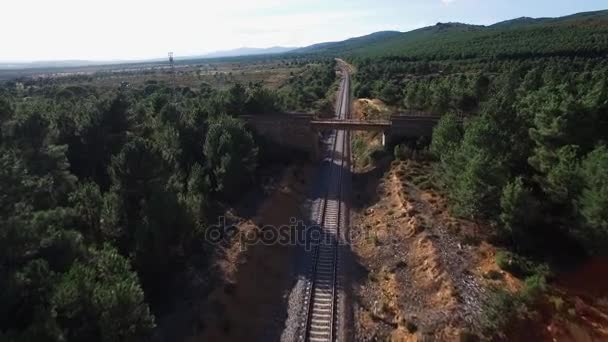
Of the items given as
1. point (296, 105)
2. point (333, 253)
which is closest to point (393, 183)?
point (333, 253)

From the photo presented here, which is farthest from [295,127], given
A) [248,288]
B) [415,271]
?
[415,271]

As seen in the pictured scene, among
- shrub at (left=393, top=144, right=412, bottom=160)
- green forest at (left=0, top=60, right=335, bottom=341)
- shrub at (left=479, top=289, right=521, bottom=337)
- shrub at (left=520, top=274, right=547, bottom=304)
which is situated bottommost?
shrub at (left=479, top=289, right=521, bottom=337)

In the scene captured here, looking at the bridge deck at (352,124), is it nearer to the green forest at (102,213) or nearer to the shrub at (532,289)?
the green forest at (102,213)

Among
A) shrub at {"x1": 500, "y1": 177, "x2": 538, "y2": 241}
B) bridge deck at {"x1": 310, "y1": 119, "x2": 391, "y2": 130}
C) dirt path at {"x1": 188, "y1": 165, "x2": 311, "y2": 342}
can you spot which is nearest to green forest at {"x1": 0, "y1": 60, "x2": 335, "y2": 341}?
dirt path at {"x1": 188, "y1": 165, "x2": 311, "y2": 342}

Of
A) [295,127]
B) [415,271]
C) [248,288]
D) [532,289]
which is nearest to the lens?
[532,289]

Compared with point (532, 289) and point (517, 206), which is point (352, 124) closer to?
point (517, 206)

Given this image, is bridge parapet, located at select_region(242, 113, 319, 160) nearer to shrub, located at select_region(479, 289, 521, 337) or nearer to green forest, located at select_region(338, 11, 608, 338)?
green forest, located at select_region(338, 11, 608, 338)
